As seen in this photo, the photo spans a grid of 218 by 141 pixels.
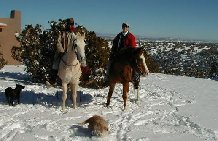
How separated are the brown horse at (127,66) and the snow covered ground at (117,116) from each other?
0.90m

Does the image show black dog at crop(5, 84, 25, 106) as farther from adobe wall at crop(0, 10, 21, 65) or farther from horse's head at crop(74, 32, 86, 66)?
adobe wall at crop(0, 10, 21, 65)

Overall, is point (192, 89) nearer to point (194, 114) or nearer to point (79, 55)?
point (194, 114)

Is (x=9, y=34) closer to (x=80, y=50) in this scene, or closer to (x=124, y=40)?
(x=124, y=40)

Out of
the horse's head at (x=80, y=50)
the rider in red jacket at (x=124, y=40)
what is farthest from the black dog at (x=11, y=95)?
the rider in red jacket at (x=124, y=40)

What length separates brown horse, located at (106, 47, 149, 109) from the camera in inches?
429

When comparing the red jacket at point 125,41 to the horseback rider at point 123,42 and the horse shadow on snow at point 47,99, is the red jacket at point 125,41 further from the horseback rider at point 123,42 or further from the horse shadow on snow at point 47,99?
the horse shadow on snow at point 47,99

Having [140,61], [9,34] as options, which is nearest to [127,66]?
[140,61]

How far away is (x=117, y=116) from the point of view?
1036 centimetres

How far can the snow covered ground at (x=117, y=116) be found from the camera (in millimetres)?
8430

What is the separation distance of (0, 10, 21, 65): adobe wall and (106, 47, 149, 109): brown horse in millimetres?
20096

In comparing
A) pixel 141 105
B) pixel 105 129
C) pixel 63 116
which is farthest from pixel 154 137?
pixel 141 105

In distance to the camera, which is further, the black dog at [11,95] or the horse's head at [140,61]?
the black dog at [11,95]

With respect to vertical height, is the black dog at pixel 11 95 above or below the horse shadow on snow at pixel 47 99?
above

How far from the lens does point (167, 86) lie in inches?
693
